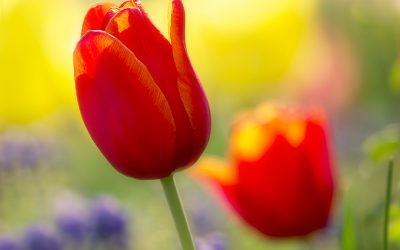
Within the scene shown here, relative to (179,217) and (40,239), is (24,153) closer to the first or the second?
(40,239)

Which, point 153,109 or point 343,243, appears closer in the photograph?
point 153,109

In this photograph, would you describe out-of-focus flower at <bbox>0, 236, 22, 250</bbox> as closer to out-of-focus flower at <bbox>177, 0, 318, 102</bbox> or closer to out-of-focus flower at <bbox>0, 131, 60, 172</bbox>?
out-of-focus flower at <bbox>0, 131, 60, 172</bbox>

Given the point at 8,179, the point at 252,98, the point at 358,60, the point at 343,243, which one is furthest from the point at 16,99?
the point at 343,243

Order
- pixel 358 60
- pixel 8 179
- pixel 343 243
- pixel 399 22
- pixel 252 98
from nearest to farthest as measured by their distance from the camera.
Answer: pixel 343 243 < pixel 8 179 < pixel 399 22 < pixel 358 60 < pixel 252 98

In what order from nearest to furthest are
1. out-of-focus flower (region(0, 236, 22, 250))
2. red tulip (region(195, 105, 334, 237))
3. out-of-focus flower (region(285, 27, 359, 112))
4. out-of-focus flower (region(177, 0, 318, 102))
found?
red tulip (region(195, 105, 334, 237))
out-of-focus flower (region(0, 236, 22, 250))
out-of-focus flower (region(285, 27, 359, 112))
out-of-focus flower (region(177, 0, 318, 102))

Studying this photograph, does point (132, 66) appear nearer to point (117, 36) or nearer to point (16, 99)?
point (117, 36)

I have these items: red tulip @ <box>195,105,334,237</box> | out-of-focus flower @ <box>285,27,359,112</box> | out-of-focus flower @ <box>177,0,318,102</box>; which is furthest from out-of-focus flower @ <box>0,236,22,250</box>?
out-of-focus flower @ <box>177,0,318,102</box>

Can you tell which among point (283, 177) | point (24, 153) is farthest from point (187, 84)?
point (24, 153)
